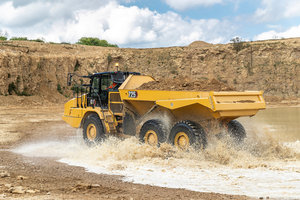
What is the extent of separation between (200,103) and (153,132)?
1.64m

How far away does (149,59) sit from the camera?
40.6 metres

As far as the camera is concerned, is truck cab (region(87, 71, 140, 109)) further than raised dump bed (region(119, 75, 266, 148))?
Yes

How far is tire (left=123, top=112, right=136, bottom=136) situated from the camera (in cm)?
977

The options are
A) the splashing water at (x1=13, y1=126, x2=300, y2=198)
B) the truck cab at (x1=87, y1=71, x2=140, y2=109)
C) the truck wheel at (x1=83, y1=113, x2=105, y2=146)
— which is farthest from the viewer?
the truck cab at (x1=87, y1=71, x2=140, y2=109)

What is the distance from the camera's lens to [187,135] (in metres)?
8.03

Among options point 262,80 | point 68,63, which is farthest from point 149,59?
point 262,80

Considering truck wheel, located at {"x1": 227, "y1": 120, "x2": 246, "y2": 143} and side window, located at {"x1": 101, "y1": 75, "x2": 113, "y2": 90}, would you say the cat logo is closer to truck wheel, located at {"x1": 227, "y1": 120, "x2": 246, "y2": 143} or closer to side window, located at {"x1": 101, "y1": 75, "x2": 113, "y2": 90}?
side window, located at {"x1": 101, "y1": 75, "x2": 113, "y2": 90}

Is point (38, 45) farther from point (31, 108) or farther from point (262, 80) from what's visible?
point (262, 80)

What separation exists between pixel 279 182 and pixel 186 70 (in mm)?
A: 33662

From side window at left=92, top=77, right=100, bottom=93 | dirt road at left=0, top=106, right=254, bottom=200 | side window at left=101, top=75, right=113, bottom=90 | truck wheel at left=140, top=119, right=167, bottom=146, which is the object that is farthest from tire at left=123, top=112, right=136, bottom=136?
dirt road at left=0, top=106, right=254, bottom=200

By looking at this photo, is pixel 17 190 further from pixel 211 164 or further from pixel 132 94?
pixel 132 94

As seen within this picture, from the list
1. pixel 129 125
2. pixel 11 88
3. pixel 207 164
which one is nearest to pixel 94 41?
pixel 11 88

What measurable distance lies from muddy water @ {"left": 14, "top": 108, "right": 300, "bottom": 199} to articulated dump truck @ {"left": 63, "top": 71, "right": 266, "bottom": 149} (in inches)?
14.4

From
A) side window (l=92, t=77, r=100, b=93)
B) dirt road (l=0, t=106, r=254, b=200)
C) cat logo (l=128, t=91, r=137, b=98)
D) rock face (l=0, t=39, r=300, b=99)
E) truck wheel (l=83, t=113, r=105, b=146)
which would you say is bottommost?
dirt road (l=0, t=106, r=254, b=200)
